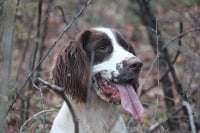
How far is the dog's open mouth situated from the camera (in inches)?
175

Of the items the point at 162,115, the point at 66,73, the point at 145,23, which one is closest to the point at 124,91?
the point at 66,73

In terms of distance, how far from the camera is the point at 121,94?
4.49 m

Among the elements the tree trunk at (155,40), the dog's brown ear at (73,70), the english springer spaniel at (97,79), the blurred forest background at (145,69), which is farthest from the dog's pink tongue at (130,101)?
the tree trunk at (155,40)

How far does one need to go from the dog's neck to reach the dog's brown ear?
A: 9 centimetres

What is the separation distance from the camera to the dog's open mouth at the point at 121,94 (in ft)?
14.5

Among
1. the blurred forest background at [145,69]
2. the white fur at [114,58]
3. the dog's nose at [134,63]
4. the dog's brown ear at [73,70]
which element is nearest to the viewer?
the blurred forest background at [145,69]

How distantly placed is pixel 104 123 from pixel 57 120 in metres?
0.38

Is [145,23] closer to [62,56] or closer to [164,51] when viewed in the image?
[164,51]

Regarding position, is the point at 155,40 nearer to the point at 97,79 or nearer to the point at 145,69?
the point at 97,79

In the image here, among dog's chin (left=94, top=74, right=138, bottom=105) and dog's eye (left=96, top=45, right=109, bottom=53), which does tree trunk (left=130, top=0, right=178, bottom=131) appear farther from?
dog's chin (left=94, top=74, right=138, bottom=105)

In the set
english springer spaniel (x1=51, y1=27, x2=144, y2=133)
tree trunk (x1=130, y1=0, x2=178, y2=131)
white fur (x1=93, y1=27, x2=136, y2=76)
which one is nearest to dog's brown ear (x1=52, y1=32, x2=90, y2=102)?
english springer spaniel (x1=51, y1=27, x2=144, y2=133)

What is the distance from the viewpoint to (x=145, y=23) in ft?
23.1

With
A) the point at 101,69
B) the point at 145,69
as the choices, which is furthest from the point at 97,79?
the point at 145,69

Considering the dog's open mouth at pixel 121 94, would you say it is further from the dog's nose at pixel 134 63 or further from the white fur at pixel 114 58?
the dog's nose at pixel 134 63
